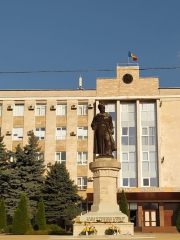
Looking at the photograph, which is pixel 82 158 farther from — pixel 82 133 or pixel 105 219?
pixel 105 219

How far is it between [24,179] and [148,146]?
46.4 feet

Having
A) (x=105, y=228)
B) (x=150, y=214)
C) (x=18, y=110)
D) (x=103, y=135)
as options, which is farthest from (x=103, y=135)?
(x=18, y=110)

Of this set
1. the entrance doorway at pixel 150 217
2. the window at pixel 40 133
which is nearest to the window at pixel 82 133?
the window at pixel 40 133

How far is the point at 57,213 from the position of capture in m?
38.0

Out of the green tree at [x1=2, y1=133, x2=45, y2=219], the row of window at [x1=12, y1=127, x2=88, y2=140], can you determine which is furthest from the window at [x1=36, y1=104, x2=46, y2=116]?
the green tree at [x1=2, y1=133, x2=45, y2=219]

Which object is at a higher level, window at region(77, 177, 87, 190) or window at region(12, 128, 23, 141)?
window at region(12, 128, 23, 141)

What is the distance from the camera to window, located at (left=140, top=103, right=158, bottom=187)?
4434 cm

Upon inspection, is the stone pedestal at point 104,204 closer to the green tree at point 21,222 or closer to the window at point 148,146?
the green tree at point 21,222

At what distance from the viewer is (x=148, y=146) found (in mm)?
45438

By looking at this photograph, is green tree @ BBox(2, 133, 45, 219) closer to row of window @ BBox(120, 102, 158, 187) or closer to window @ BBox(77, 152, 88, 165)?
window @ BBox(77, 152, 88, 165)

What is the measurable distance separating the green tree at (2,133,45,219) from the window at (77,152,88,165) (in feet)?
18.2

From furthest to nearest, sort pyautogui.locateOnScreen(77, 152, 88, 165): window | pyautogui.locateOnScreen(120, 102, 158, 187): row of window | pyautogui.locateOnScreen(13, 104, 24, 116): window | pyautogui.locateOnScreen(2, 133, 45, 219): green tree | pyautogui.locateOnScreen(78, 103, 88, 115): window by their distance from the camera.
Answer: pyautogui.locateOnScreen(13, 104, 24, 116): window < pyautogui.locateOnScreen(78, 103, 88, 115): window < pyautogui.locateOnScreen(77, 152, 88, 165): window < pyautogui.locateOnScreen(120, 102, 158, 187): row of window < pyautogui.locateOnScreen(2, 133, 45, 219): green tree

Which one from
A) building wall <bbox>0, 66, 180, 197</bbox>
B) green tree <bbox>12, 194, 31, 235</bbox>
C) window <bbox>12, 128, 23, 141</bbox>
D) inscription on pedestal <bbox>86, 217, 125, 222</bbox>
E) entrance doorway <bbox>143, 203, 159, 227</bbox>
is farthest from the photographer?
window <bbox>12, 128, 23, 141</bbox>

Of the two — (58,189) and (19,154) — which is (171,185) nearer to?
(58,189)
